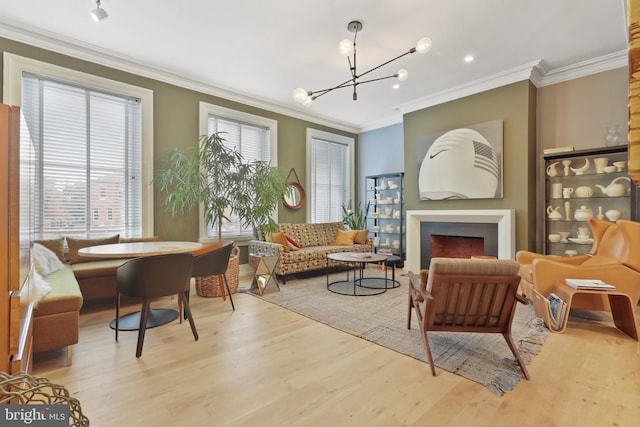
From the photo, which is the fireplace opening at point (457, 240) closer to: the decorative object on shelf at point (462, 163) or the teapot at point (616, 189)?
the decorative object on shelf at point (462, 163)

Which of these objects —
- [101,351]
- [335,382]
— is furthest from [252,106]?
[335,382]

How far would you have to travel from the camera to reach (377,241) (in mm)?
6305

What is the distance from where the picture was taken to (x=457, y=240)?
Result: 5254 mm

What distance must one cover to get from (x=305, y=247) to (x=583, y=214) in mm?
3892

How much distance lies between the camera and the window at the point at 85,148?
3.41m

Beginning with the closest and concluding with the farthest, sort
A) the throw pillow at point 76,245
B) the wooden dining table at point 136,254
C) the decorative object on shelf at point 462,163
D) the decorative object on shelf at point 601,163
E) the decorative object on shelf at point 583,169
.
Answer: the wooden dining table at point 136,254
the throw pillow at point 76,245
the decorative object on shelf at point 601,163
the decorative object on shelf at point 583,169
the decorative object on shelf at point 462,163

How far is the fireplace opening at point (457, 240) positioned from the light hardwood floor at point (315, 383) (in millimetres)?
1951

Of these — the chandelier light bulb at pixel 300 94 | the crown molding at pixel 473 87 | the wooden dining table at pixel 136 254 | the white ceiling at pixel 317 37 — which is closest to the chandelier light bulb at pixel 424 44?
the white ceiling at pixel 317 37

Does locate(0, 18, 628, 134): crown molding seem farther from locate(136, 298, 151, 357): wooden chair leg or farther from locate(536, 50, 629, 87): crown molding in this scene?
locate(136, 298, 151, 357): wooden chair leg

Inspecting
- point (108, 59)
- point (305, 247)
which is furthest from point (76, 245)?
point (305, 247)

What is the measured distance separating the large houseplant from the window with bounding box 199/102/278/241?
0.39 meters

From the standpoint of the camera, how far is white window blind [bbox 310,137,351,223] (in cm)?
631

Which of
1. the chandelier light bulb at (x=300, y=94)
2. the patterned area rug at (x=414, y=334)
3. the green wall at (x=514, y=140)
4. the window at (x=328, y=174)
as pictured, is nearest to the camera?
the patterned area rug at (x=414, y=334)

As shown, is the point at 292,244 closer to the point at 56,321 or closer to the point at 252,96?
the point at 252,96
